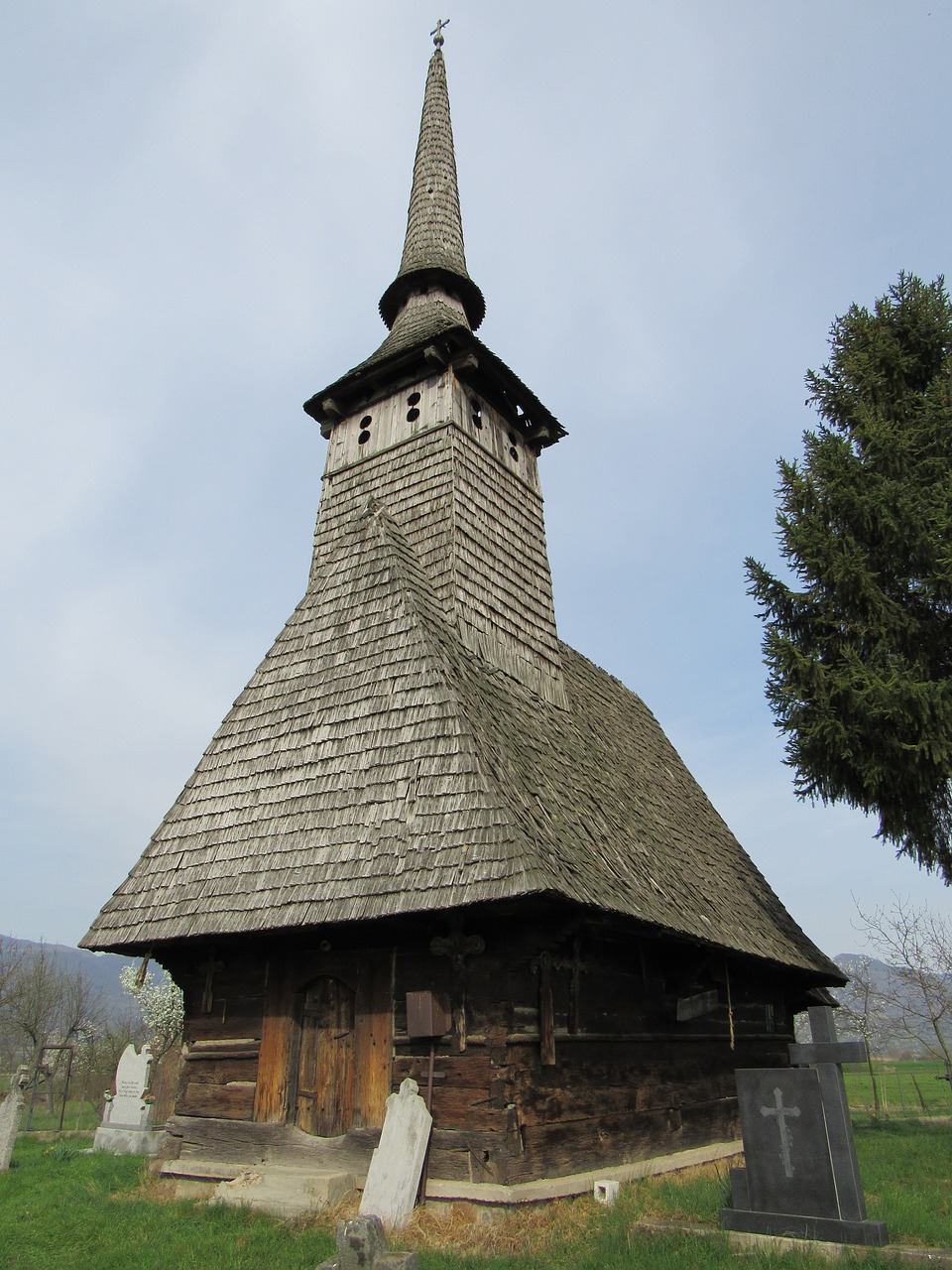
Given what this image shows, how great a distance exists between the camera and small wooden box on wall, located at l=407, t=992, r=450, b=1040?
6.77m

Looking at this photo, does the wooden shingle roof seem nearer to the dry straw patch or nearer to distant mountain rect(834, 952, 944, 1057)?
the dry straw patch

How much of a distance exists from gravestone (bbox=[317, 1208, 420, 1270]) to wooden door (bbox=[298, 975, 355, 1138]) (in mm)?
3265

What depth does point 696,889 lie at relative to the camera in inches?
389

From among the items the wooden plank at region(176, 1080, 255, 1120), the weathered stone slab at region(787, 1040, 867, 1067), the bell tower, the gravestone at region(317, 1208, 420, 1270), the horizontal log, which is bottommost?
the gravestone at region(317, 1208, 420, 1270)

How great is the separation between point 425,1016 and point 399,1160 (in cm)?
105

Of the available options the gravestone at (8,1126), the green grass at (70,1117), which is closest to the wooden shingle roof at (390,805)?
the gravestone at (8,1126)

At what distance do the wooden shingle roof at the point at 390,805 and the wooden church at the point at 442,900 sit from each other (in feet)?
0.10

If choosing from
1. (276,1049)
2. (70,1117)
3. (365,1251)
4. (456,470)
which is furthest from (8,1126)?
(70,1117)

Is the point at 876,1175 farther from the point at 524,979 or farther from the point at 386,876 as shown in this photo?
the point at 386,876

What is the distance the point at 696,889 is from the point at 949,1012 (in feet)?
56.3

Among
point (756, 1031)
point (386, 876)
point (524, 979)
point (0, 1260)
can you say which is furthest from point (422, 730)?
point (756, 1031)

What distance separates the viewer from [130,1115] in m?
13.4

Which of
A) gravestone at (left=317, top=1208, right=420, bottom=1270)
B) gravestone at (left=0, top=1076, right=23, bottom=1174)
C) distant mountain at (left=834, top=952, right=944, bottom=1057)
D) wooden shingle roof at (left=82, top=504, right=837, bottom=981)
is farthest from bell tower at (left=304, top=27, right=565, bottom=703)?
distant mountain at (left=834, top=952, right=944, bottom=1057)

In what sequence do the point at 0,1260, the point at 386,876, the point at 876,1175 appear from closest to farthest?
the point at 0,1260
the point at 386,876
the point at 876,1175
